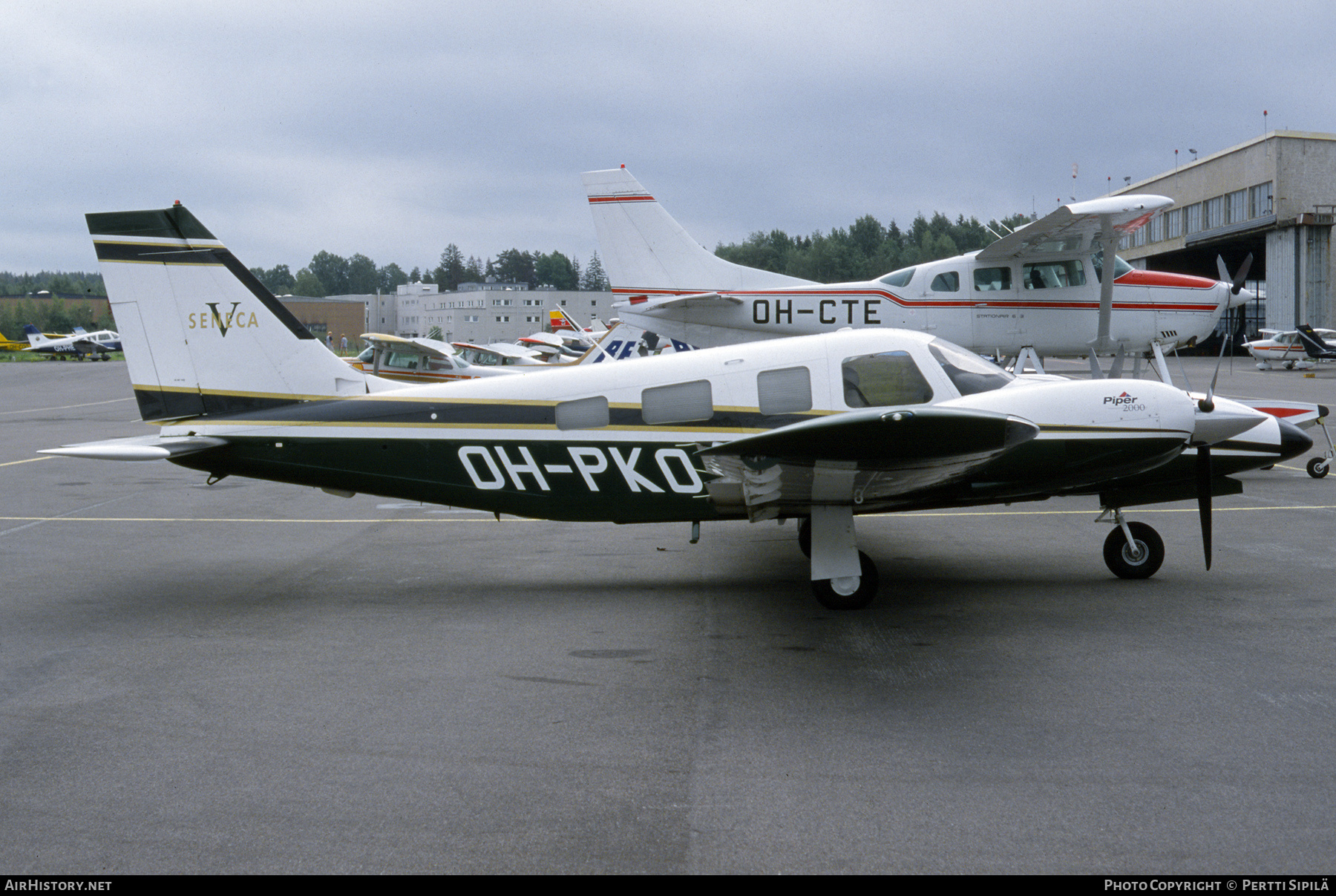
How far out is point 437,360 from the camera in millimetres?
28703

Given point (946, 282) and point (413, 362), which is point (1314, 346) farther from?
point (413, 362)

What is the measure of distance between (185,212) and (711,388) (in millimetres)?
4877

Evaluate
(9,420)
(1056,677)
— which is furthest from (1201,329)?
(9,420)

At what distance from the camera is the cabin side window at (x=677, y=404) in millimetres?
8328

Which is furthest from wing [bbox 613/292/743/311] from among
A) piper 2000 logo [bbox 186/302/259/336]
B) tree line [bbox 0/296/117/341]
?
tree line [bbox 0/296/117/341]

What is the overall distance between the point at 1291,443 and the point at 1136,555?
1.51 metres

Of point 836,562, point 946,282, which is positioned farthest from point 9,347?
point 836,562

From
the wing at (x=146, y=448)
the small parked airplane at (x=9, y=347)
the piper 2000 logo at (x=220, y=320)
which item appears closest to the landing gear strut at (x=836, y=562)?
the wing at (x=146, y=448)

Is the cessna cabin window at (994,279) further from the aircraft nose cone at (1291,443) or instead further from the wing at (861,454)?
the wing at (861,454)

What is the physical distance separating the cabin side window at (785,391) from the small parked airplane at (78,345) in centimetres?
8379

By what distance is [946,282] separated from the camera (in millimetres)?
17375

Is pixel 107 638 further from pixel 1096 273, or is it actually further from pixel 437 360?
pixel 437 360

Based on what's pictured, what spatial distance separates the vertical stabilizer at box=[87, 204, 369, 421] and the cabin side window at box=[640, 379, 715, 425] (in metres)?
2.88

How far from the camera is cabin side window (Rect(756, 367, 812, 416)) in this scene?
8.29 meters
